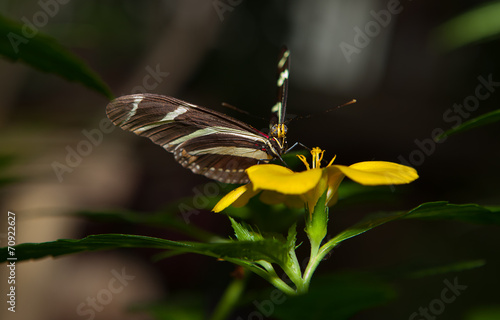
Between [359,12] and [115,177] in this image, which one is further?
[359,12]

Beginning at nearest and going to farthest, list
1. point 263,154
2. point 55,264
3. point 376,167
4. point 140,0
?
point 376,167 < point 263,154 < point 55,264 < point 140,0

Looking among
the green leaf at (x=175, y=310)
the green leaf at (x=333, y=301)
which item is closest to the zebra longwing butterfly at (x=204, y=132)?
the green leaf at (x=333, y=301)

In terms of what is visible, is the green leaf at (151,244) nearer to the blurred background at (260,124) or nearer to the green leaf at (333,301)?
the green leaf at (333,301)

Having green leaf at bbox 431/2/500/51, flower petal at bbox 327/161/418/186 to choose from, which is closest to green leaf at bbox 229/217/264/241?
flower petal at bbox 327/161/418/186

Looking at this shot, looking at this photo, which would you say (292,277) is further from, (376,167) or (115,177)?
(115,177)

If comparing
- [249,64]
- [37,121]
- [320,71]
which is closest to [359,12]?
[320,71]
